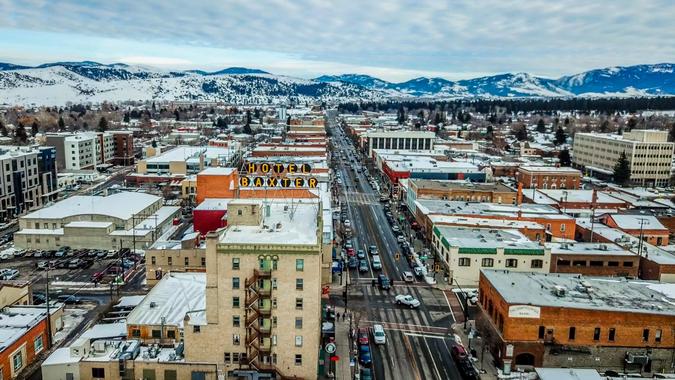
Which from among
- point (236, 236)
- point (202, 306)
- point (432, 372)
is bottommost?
point (432, 372)

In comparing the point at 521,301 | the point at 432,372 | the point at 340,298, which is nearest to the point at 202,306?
the point at 340,298

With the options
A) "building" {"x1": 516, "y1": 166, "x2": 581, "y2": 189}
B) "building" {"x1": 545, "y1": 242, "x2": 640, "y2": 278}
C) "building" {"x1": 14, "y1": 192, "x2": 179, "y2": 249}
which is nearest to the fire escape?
"building" {"x1": 545, "y1": 242, "x2": 640, "y2": 278}

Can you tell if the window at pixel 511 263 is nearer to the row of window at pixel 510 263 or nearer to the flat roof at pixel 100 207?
the row of window at pixel 510 263

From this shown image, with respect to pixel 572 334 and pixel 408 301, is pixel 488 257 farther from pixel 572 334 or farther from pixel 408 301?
pixel 572 334

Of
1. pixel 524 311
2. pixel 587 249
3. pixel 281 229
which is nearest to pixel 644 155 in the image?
pixel 587 249

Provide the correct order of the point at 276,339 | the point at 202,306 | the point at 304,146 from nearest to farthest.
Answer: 1. the point at 276,339
2. the point at 202,306
3. the point at 304,146

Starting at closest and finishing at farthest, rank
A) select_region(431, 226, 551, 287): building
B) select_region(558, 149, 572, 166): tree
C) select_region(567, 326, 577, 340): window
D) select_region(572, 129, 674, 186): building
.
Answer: select_region(567, 326, 577, 340): window
select_region(431, 226, 551, 287): building
select_region(572, 129, 674, 186): building
select_region(558, 149, 572, 166): tree

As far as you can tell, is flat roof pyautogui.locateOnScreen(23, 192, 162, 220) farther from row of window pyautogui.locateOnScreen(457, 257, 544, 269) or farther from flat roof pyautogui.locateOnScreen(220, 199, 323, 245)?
row of window pyautogui.locateOnScreen(457, 257, 544, 269)

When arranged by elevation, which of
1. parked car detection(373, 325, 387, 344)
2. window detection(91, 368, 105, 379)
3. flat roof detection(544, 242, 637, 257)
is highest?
flat roof detection(544, 242, 637, 257)

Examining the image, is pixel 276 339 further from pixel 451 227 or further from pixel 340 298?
pixel 451 227
